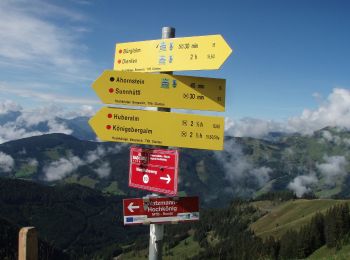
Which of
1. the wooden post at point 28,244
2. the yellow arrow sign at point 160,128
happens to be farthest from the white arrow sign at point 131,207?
the wooden post at point 28,244

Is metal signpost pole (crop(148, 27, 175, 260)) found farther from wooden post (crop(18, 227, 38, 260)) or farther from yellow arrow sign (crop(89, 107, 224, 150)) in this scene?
wooden post (crop(18, 227, 38, 260))

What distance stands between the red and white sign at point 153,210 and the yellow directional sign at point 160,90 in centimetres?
256

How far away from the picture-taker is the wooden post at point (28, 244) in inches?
280

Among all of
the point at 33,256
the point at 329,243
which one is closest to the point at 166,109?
the point at 33,256

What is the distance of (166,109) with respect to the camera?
11.0 m

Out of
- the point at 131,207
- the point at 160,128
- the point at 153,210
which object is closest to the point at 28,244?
the point at 131,207

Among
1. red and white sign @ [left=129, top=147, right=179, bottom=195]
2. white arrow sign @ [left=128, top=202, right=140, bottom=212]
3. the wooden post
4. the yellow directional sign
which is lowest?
the wooden post

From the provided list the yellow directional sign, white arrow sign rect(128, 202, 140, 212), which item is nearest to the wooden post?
white arrow sign rect(128, 202, 140, 212)

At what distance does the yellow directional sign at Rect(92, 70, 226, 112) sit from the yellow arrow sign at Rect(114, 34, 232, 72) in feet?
1.31

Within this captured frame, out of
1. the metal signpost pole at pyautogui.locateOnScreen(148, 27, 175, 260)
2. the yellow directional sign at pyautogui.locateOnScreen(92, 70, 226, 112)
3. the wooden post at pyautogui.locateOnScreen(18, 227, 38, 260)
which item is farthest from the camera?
the yellow directional sign at pyautogui.locateOnScreen(92, 70, 226, 112)

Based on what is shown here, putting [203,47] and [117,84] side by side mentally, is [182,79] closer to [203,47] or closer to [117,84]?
[203,47]

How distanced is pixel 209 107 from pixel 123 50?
132 inches

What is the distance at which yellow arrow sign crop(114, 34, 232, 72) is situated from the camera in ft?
34.6

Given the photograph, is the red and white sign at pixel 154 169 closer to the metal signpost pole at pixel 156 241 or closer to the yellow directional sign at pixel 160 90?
the metal signpost pole at pixel 156 241
